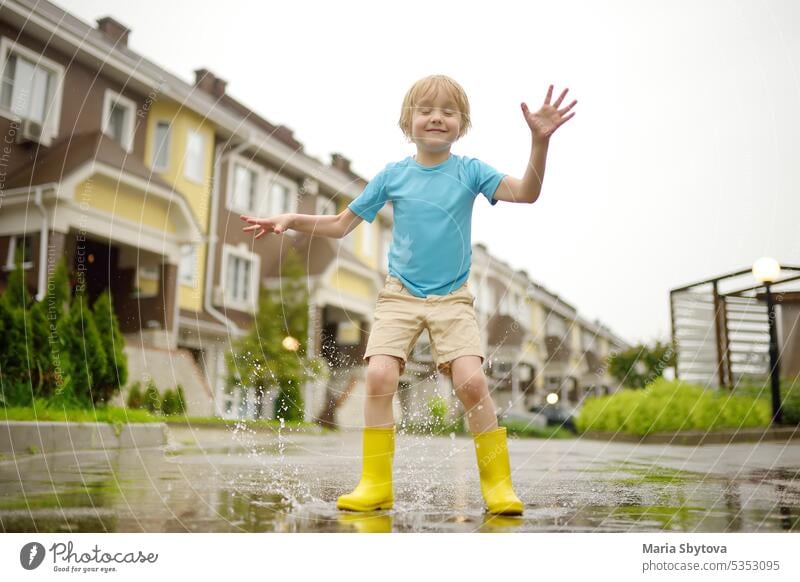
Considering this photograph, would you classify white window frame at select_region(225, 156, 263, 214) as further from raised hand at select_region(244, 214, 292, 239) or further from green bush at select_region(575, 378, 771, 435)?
green bush at select_region(575, 378, 771, 435)

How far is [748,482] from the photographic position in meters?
1.58

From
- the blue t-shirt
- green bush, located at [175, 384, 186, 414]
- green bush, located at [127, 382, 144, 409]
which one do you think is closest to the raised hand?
the blue t-shirt

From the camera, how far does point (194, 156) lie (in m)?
2.00

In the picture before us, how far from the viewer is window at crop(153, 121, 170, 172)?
203 centimetres

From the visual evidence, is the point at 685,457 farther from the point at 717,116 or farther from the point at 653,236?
the point at 717,116

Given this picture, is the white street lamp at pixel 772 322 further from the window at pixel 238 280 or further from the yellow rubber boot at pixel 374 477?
the window at pixel 238 280

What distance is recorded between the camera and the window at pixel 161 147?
6.67ft

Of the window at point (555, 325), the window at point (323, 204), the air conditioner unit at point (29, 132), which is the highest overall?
the air conditioner unit at point (29, 132)

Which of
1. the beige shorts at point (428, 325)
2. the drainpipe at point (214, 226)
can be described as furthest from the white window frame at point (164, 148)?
the beige shorts at point (428, 325)

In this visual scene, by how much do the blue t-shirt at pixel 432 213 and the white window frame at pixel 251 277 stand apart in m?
0.59

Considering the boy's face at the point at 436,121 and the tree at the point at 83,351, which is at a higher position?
the boy's face at the point at 436,121

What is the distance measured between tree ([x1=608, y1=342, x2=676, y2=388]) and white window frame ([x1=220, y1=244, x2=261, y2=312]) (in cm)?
92
